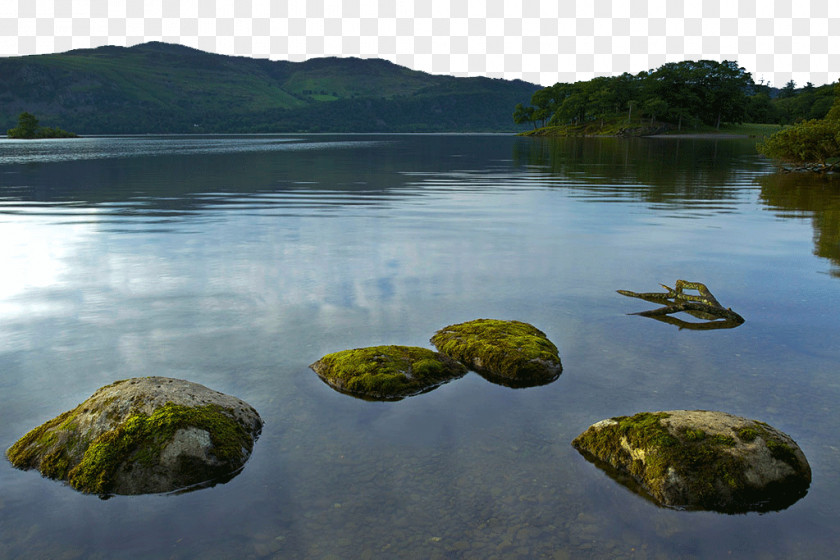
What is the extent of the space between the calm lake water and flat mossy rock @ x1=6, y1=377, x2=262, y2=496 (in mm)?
240

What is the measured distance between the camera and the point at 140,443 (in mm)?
7941

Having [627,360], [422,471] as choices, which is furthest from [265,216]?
[422,471]

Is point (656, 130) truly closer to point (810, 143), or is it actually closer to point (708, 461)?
point (810, 143)

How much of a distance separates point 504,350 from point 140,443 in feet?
20.1

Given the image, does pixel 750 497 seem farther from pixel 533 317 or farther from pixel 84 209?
pixel 84 209

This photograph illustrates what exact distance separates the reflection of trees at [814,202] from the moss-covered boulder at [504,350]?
1126cm

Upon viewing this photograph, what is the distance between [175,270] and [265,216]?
37.4ft

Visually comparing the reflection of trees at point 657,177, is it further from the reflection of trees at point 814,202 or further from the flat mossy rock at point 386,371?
the flat mossy rock at point 386,371

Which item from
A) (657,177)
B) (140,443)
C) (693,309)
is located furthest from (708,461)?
(657,177)

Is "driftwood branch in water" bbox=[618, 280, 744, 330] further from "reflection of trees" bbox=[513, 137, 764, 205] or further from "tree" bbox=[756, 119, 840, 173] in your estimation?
"tree" bbox=[756, 119, 840, 173]

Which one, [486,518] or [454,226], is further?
[454,226]

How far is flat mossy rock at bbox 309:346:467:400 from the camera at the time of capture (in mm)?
10383

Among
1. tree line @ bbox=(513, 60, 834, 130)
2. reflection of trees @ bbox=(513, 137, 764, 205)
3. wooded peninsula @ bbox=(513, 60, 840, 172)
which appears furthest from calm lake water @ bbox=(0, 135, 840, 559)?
tree line @ bbox=(513, 60, 834, 130)

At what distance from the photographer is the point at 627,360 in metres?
11.7
